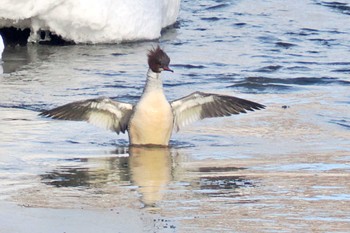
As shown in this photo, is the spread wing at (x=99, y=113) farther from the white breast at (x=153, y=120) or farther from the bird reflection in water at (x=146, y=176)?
the bird reflection in water at (x=146, y=176)

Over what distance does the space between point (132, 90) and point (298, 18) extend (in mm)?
6765

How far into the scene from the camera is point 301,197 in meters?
6.69

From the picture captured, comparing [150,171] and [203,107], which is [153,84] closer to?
[203,107]

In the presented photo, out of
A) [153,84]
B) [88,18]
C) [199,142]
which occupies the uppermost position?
[153,84]

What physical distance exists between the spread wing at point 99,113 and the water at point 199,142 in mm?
148

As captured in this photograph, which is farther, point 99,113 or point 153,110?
point 99,113

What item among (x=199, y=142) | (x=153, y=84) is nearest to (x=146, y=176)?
(x=153, y=84)

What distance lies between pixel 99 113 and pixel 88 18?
4.91 m

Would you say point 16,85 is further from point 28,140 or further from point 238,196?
point 238,196

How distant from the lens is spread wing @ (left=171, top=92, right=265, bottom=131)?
31.5ft

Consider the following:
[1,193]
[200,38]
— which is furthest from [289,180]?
[200,38]

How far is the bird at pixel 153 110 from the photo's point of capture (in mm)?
9047

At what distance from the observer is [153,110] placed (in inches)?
355

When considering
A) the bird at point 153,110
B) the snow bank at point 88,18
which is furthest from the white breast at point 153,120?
the snow bank at point 88,18
